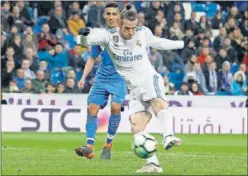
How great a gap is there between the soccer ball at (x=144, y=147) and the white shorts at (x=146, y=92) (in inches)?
26.9

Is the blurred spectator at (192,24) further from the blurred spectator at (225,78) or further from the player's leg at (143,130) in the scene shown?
the player's leg at (143,130)

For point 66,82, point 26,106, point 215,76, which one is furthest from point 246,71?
point 26,106

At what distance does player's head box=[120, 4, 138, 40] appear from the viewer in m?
12.2

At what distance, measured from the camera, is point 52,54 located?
88.3ft

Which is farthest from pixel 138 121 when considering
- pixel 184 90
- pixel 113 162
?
pixel 184 90

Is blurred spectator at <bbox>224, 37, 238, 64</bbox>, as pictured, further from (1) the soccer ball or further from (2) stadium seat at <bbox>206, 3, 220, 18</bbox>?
(1) the soccer ball

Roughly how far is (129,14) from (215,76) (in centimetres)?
1575

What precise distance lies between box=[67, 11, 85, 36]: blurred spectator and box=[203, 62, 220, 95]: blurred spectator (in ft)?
13.2

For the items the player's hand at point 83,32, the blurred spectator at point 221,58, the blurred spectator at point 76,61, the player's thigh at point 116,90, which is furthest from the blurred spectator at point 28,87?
the player's hand at point 83,32

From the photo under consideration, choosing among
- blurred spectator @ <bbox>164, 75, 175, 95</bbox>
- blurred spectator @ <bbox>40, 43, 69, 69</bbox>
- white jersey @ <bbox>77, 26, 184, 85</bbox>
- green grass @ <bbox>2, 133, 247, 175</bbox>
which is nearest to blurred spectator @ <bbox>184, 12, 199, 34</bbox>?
blurred spectator @ <bbox>164, 75, 175, 95</bbox>

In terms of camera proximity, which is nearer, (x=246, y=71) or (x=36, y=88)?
(x=36, y=88)

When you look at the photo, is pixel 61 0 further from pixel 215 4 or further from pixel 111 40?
pixel 111 40

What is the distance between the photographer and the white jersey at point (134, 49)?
1253cm

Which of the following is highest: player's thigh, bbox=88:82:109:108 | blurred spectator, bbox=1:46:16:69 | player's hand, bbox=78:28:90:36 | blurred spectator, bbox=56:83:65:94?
player's hand, bbox=78:28:90:36
